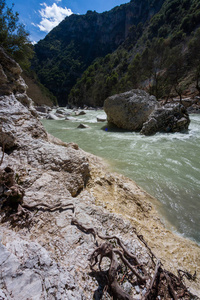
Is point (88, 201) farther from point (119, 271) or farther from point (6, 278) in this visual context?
point (6, 278)

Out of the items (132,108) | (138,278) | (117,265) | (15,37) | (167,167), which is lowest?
(167,167)

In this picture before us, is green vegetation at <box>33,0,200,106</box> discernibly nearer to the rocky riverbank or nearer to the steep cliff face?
the steep cliff face

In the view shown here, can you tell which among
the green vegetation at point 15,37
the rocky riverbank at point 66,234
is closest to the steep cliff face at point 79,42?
the green vegetation at point 15,37

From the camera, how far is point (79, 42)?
125062 millimetres

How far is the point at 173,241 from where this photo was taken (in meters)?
2.35

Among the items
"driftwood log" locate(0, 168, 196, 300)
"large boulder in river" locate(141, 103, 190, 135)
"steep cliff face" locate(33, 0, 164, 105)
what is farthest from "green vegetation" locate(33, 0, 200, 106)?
"driftwood log" locate(0, 168, 196, 300)

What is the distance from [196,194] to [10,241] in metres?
4.18

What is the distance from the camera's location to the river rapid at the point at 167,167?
3.07 meters

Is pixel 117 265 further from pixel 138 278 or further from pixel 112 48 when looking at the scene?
pixel 112 48

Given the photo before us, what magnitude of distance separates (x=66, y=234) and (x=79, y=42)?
158889mm

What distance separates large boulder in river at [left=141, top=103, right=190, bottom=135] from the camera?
9.08 m

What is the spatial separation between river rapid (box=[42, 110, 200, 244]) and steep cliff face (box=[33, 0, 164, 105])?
96.6m

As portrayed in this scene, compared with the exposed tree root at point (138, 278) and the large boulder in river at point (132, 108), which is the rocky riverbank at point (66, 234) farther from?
the large boulder in river at point (132, 108)

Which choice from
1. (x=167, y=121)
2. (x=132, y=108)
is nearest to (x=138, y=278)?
(x=167, y=121)
